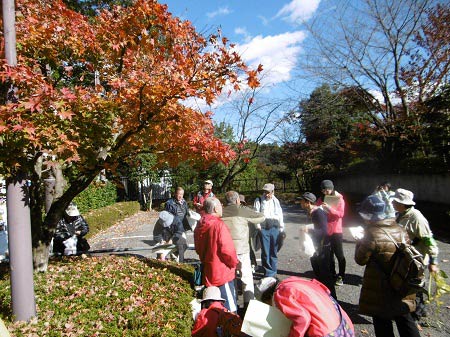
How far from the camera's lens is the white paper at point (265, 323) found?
185cm

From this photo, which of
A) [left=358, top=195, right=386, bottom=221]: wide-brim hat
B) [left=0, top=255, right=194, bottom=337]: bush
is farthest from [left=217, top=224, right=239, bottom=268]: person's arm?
[left=358, top=195, right=386, bottom=221]: wide-brim hat

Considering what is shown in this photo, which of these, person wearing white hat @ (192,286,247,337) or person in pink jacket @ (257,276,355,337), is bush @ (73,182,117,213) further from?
person in pink jacket @ (257,276,355,337)

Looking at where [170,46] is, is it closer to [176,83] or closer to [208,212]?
[176,83]

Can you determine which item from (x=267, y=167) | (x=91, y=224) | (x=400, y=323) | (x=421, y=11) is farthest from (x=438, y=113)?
(x=267, y=167)

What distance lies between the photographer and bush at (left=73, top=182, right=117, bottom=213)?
496 inches

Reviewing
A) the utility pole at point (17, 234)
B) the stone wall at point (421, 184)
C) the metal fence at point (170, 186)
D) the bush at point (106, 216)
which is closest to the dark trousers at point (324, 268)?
the utility pole at point (17, 234)

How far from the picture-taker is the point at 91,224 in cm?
1099

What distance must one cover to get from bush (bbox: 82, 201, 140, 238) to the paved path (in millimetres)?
249

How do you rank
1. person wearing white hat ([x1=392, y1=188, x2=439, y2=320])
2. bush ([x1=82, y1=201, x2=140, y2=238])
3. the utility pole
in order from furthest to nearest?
bush ([x1=82, y1=201, x2=140, y2=238]) < person wearing white hat ([x1=392, y1=188, x2=439, y2=320]) < the utility pole

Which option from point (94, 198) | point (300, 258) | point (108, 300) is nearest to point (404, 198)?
point (108, 300)

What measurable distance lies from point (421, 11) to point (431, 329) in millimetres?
12878

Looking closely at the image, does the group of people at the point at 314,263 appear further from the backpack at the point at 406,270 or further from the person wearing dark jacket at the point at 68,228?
the person wearing dark jacket at the point at 68,228

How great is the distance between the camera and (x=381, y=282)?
2.84 meters

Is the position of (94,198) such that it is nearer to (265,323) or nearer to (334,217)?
(334,217)
